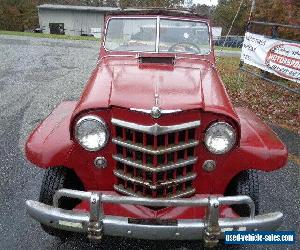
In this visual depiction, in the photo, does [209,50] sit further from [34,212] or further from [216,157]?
[34,212]

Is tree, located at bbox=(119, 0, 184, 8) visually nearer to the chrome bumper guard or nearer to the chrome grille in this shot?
the chrome grille

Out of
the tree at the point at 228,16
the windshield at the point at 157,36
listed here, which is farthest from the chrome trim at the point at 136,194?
the tree at the point at 228,16

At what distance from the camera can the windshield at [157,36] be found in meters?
3.82

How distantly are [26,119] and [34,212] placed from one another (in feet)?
12.3

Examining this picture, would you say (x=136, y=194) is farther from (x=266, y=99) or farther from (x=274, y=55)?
(x=274, y=55)

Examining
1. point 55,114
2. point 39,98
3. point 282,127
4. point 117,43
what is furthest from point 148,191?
point 39,98

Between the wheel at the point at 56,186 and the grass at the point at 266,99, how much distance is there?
13.3ft

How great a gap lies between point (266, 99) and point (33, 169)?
16.6ft

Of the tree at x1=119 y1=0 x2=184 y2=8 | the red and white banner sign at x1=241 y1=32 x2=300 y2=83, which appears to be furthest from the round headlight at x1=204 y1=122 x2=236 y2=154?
the tree at x1=119 y1=0 x2=184 y2=8

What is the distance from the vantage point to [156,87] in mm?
2846

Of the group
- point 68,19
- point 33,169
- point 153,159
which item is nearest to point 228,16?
point 68,19

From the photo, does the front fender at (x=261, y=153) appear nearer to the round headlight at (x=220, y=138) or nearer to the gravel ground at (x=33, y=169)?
the round headlight at (x=220, y=138)

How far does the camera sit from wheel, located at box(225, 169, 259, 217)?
2963 mm

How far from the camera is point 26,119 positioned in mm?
6020
